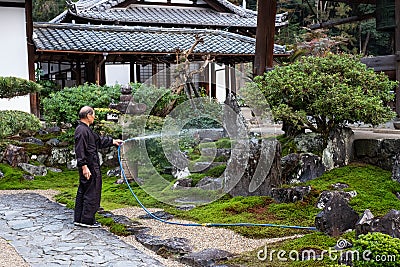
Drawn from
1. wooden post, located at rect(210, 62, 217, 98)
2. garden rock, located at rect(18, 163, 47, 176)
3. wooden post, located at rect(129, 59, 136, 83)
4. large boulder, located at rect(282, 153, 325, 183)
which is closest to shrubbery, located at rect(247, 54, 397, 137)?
large boulder, located at rect(282, 153, 325, 183)

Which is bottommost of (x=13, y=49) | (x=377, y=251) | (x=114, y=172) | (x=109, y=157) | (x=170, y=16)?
(x=114, y=172)

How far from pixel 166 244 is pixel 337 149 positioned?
3938 millimetres

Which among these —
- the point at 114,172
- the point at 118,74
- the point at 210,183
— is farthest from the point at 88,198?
Answer: the point at 118,74

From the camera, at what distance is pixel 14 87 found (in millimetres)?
10508

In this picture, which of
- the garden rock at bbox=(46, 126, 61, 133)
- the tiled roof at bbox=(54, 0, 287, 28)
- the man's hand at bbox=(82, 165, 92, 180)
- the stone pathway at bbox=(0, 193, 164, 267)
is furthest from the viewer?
the tiled roof at bbox=(54, 0, 287, 28)

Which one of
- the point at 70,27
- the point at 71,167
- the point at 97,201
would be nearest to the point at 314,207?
the point at 97,201

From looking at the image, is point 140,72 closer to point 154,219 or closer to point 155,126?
point 155,126

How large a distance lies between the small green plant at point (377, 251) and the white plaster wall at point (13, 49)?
39.8 feet

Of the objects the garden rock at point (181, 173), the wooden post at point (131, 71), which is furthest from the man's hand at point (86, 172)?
the wooden post at point (131, 71)

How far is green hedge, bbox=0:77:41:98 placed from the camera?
34.1 ft

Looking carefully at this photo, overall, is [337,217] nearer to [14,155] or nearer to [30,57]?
[14,155]

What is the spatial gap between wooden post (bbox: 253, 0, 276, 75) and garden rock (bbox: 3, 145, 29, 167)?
5487mm

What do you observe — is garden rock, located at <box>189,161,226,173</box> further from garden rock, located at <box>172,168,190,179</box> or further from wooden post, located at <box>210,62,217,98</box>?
wooden post, located at <box>210,62,217,98</box>

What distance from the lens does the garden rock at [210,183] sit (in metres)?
8.85
